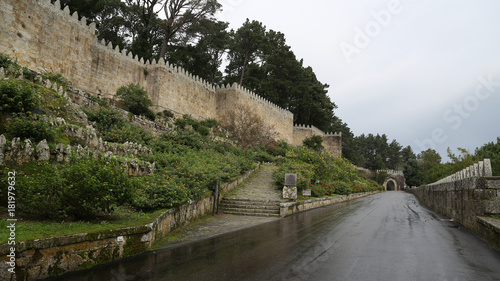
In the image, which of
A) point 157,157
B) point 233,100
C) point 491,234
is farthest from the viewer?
point 233,100

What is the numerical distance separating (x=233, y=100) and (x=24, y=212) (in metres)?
30.6

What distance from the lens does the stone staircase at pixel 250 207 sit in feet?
40.9

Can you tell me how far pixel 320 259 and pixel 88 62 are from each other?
72.9 feet

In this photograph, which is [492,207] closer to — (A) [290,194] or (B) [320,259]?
(B) [320,259]

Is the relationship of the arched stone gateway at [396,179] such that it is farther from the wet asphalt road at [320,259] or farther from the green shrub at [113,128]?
the wet asphalt road at [320,259]

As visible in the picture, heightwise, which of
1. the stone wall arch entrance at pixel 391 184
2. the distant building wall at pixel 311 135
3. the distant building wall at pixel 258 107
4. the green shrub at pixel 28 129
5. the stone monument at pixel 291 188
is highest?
the distant building wall at pixel 258 107

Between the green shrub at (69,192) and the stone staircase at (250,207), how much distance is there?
7.55 metres

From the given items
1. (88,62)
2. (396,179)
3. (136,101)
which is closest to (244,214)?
(136,101)

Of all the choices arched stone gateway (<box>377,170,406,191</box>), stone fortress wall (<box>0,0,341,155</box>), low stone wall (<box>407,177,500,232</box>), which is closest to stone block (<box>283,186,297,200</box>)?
low stone wall (<box>407,177,500,232</box>)

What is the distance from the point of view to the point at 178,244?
6449 mm

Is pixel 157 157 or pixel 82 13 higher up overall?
pixel 82 13

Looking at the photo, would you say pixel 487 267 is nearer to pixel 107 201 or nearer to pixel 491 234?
pixel 491 234

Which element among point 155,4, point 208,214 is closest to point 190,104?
point 155,4

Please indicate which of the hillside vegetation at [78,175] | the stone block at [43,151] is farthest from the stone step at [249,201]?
the stone block at [43,151]
